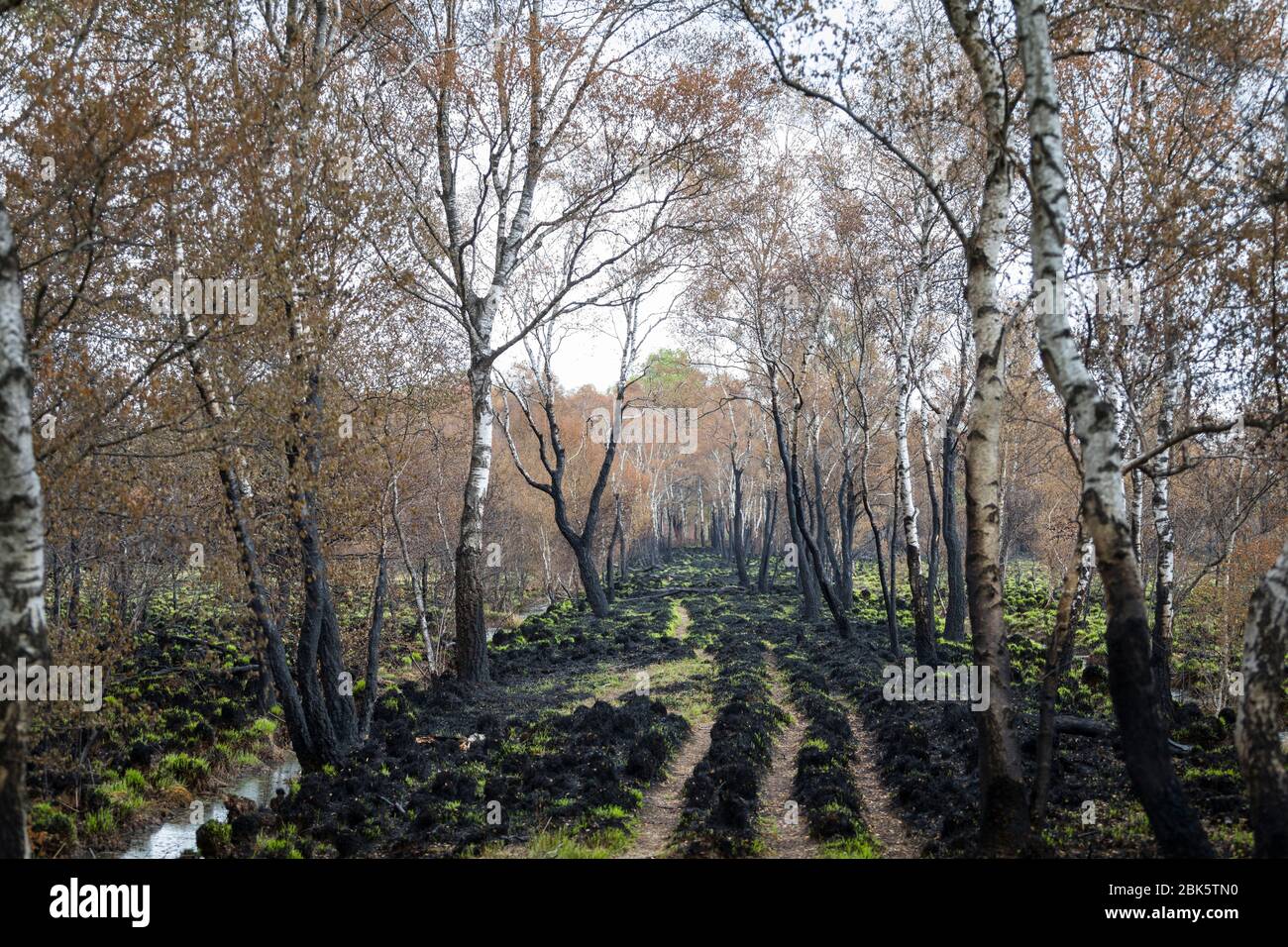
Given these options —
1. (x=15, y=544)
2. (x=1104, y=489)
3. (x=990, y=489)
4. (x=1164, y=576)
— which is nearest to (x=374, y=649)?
(x=15, y=544)

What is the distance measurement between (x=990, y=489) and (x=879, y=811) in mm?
3911

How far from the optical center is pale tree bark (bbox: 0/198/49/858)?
3.94m

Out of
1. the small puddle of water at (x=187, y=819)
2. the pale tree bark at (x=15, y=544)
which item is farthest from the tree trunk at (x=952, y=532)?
the pale tree bark at (x=15, y=544)

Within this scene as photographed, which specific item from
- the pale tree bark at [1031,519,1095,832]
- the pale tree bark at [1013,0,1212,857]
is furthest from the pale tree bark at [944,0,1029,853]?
the pale tree bark at [1013,0,1212,857]

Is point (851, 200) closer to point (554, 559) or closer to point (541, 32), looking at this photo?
point (541, 32)

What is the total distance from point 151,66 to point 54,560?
5.01 meters

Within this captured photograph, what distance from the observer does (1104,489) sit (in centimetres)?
474

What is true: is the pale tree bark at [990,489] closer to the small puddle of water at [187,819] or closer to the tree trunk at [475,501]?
the small puddle of water at [187,819]

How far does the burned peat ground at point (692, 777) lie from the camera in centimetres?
671

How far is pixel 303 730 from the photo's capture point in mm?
9078

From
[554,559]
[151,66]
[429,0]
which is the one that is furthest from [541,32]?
[554,559]

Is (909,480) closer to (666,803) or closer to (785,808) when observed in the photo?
(785,808)

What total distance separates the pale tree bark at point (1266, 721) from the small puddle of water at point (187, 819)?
27.2 feet

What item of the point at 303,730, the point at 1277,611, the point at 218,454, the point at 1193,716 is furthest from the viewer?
the point at 1193,716
